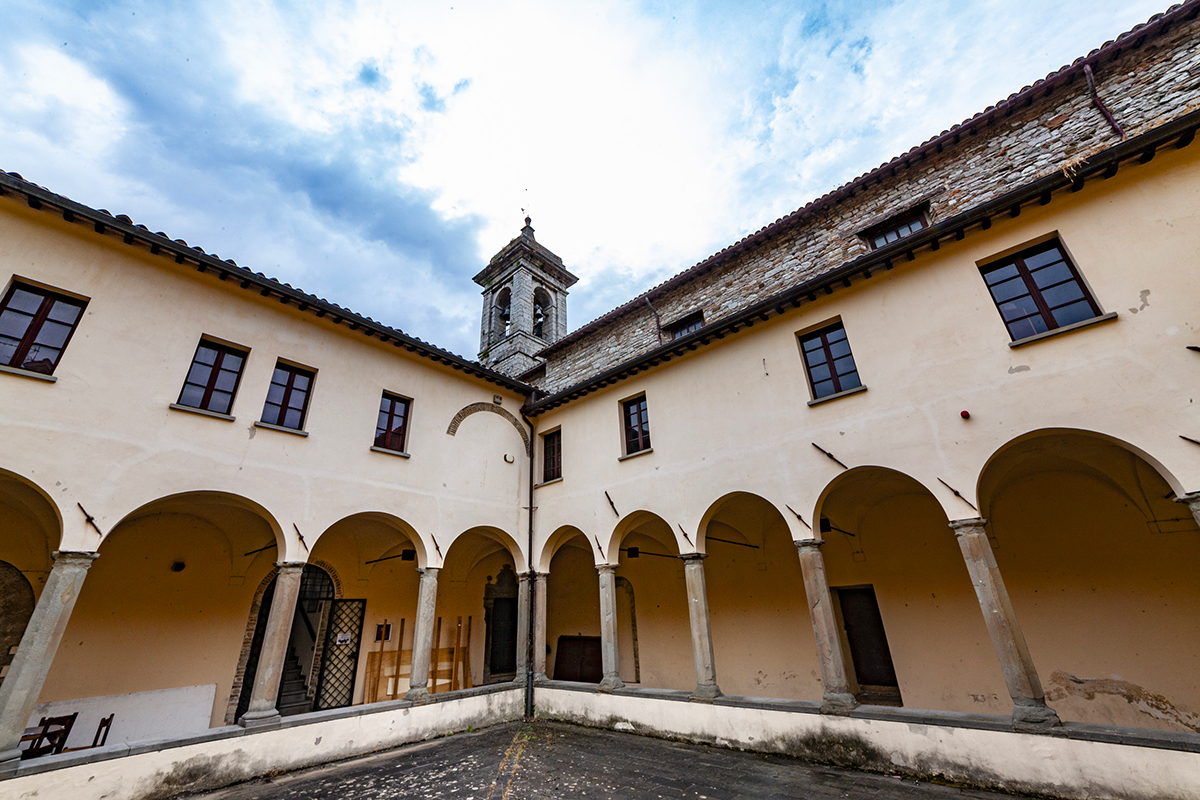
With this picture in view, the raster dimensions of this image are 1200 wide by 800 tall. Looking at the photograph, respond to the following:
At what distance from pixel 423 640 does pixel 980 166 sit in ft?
44.8

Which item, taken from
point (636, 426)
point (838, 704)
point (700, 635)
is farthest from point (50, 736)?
point (838, 704)

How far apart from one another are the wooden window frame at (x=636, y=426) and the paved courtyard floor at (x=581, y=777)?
511 centimetres

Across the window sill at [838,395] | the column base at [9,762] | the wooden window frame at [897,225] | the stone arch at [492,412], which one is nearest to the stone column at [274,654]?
the column base at [9,762]

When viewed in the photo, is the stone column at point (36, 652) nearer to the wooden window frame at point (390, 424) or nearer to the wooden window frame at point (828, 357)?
the wooden window frame at point (390, 424)

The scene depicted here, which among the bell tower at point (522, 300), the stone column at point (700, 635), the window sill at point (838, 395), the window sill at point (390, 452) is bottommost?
the stone column at point (700, 635)

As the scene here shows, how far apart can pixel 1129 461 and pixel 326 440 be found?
12.6 m

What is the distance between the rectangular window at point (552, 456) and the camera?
1177cm

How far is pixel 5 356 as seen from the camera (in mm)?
6160

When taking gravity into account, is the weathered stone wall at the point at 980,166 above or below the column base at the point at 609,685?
above

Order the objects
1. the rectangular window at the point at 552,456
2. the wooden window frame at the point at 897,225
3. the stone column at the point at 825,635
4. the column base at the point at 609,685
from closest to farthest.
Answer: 1. the stone column at the point at 825,635
2. the column base at the point at 609,685
3. the wooden window frame at the point at 897,225
4. the rectangular window at the point at 552,456

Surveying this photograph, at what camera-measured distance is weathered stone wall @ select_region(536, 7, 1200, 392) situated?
738cm

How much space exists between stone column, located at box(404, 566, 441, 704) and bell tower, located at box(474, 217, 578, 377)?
10.8m

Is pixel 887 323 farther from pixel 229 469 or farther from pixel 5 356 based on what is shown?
pixel 5 356

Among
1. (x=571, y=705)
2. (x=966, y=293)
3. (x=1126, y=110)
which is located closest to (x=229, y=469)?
(x=571, y=705)
